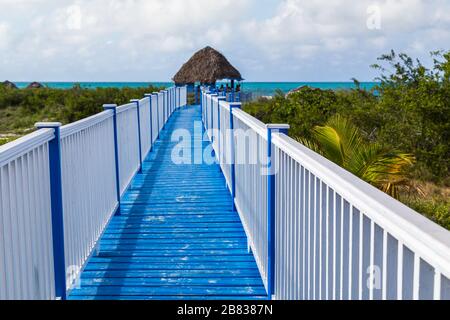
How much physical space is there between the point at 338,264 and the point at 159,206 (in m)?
5.43

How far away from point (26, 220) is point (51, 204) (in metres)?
0.66

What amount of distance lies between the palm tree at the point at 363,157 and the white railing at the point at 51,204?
120 inches

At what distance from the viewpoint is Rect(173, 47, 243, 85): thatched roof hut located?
4372cm

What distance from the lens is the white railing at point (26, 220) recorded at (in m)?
2.94

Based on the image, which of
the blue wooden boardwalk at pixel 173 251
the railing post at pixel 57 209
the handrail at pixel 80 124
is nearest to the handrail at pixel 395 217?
the railing post at pixel 57 209

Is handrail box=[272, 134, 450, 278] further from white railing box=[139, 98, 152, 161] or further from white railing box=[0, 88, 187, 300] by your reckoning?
white railing box=[139, 98, 152, 161]

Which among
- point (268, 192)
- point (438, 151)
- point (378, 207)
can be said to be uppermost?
point (378, 207)

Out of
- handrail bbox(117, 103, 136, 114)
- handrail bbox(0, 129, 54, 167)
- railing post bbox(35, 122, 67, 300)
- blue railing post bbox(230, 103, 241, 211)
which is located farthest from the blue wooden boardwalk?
handrail bbox(0, 129, 54, 167)

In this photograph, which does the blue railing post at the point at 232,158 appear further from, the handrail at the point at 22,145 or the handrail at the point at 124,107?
the handrail at the point at 22,145

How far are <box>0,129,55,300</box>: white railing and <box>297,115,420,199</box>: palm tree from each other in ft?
14.8

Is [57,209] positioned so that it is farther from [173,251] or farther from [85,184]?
[173,251]

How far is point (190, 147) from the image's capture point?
14188 mm
